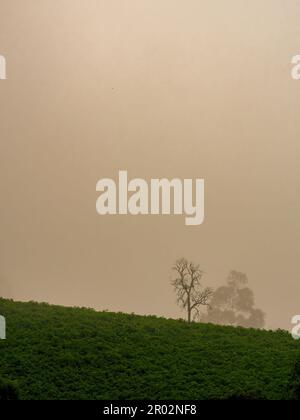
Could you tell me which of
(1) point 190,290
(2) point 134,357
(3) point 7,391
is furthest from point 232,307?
(3) point 7,391

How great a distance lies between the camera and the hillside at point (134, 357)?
29.9m

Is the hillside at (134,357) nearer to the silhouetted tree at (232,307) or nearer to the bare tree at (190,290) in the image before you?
the bare tree at (190,290)

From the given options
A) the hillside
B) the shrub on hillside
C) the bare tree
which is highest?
the bare tree

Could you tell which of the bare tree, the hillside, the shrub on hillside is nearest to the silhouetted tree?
the bare tree

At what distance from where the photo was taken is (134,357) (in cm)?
3353

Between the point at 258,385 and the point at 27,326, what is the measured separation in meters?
14.4

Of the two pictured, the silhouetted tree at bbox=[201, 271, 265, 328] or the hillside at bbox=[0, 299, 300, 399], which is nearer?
the hillside at bbox=[0, 299, 300, 399]

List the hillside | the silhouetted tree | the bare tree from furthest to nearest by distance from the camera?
the silhouetted tree, the bare tree, the hillside

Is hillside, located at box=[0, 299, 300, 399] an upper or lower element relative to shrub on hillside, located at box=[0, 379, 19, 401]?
upper

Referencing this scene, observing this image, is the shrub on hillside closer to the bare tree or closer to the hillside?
the hillside

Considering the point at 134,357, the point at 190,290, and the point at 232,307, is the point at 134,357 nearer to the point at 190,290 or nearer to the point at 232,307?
the point at 190,290

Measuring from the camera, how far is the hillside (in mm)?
29875

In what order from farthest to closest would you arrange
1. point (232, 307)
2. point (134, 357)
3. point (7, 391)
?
point (232, 307) < point (134, 357) < point (7, 391)
